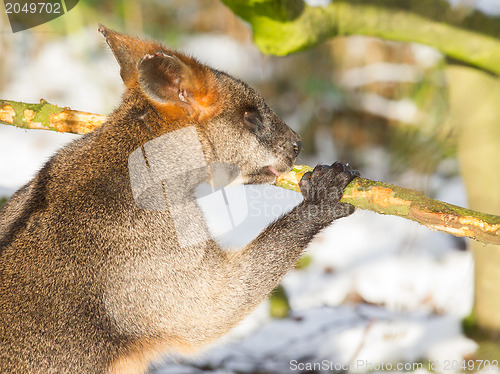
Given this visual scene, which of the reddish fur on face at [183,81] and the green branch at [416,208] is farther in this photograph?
the reddish fur on face at [183,81]

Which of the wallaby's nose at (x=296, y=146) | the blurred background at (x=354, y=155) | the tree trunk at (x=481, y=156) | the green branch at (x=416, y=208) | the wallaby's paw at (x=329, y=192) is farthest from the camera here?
the tree trunk at (x=481, y=156)

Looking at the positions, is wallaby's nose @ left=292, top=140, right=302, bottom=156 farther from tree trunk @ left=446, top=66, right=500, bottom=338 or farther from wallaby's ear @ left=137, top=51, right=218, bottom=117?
tree trunk @ left=446, top=66, right=500, bottom=338

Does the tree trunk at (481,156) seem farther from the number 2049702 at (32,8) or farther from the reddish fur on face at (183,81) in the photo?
the number 2049702 at (32,8)

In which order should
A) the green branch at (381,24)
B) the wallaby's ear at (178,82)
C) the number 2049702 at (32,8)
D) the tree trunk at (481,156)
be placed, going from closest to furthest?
the wallaby's ear at (178,82) < the green branch at (381,24) < the tree trunk at (481,156) < the number 2049702 at (32,8)

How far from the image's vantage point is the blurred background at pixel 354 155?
439cm

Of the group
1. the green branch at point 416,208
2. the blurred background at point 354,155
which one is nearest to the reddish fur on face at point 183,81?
the blurred background at point 354,155

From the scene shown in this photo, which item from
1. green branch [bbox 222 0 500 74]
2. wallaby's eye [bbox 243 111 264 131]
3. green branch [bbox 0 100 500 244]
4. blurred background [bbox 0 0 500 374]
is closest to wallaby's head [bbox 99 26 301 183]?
wallaby's eye [bbox 243 111 264 131]

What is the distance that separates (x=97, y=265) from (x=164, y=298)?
0.35m

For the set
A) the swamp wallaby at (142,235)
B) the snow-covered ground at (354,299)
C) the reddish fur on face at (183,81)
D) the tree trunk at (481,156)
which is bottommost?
the snow-covered ground at (354,299)

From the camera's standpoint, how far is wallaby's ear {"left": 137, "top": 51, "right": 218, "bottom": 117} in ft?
8.21

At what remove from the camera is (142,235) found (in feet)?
8.75

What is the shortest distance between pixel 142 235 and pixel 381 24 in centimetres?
284

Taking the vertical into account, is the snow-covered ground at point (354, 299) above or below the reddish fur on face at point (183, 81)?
below

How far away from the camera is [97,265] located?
2598 mm
